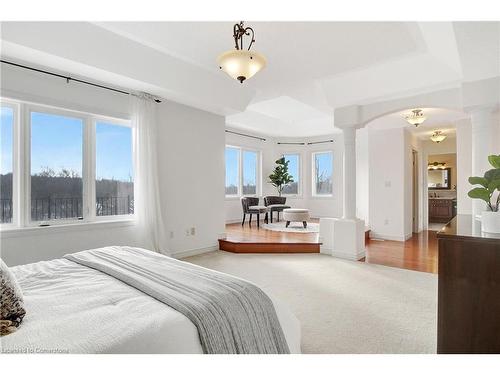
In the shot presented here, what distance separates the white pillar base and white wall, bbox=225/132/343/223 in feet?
11.7

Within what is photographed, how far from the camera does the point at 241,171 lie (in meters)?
8.23

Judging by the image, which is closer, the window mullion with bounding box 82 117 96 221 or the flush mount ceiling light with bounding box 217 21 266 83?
the flush mount ceiling light with bounding box 217 21 266 83

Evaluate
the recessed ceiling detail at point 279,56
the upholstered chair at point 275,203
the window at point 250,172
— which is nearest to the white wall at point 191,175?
the recessed ceiling detail at point 279,56

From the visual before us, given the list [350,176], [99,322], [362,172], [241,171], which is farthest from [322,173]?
[99,322]

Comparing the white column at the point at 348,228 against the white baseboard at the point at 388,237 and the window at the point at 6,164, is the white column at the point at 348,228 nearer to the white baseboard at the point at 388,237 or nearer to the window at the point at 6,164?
the white baseboard at the point at 388,237

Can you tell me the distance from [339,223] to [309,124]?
14.4 ft

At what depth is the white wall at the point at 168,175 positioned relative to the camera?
10.3ft

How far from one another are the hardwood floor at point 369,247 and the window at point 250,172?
98.0 inches

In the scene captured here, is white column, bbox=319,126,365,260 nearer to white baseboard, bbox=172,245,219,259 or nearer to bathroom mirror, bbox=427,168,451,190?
white baseboard, bbox=172,245,219,259

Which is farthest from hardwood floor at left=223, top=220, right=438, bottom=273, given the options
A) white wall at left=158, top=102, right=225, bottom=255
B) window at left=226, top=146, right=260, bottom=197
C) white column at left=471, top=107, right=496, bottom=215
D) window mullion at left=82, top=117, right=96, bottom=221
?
window mullion at left=82, top=117, right=96, bottom=221

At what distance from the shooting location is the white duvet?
41.4 inches

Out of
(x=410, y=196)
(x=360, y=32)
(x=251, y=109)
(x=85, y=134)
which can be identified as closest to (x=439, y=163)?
(x=410, y=196)

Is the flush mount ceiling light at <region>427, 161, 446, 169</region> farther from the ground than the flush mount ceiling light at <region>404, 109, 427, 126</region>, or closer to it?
closer to it

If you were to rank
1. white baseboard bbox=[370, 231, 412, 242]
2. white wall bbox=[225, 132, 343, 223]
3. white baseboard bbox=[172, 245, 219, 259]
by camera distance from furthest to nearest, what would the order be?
white wall bbox=[225, 132, 343, 223] → white baseboard bbox=[370, 231, 412, 242] → white baseboard bbox=[172, 245, 219, 259]
